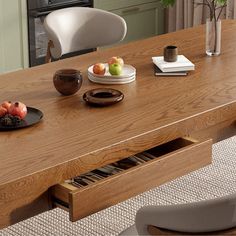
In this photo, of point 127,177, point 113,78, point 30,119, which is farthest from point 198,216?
point 113,78

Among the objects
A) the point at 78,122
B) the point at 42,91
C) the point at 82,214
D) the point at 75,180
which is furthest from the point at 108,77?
the point at 82,214

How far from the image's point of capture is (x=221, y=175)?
3867 mm

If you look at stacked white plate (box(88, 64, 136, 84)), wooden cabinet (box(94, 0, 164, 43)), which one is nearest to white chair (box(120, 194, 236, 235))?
stacked white plate (box(88, 64, 136, 84))

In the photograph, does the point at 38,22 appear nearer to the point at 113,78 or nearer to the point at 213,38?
the point at 213,38

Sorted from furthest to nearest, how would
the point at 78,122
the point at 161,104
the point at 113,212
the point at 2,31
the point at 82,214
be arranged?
the point at 2,31 < the point at 113,212 < the point at 161,104 < the point at 78,122 < the point at 82,214

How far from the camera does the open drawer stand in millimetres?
2061

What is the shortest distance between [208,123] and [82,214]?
650 millimetres

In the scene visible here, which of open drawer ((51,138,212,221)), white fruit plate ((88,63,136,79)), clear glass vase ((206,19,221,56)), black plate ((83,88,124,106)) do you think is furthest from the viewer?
clear glass vase ((206,19,221,56))

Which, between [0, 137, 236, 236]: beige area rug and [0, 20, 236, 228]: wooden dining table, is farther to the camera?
[0, 137, 236, 236]: beige area rug

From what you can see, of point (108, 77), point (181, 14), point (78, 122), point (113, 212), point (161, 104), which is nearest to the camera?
point (78, 122)

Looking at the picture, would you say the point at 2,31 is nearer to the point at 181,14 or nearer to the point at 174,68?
the point at 181,14

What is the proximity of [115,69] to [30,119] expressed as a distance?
1.69 ft

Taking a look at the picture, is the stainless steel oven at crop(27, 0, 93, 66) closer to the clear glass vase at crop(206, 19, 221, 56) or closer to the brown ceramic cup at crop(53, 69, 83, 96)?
the clear glass vase at crop(206, 19, 221, 56)

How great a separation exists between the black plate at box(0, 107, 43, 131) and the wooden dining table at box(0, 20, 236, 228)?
0.05 ft
